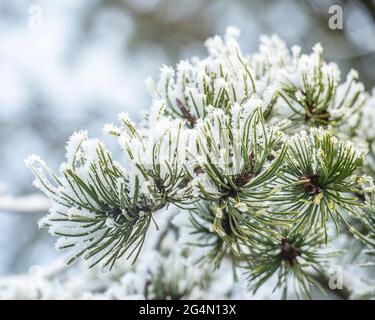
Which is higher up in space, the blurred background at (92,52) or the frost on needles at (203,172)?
the blurred background at (92,52)

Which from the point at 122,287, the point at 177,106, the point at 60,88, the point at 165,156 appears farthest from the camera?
the point at 60,88

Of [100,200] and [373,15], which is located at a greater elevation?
[373,15]

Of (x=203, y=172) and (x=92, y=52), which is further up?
(x=92, y=52)

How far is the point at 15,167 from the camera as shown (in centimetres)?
277

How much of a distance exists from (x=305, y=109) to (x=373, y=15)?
1.34m

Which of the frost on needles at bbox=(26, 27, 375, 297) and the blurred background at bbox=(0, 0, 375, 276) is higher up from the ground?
the blurred background at bbox=(0, 0, 375, 276)

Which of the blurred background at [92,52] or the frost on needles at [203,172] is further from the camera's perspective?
the blurred background at [92,52]

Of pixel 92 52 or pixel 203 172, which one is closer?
pixel 203 172

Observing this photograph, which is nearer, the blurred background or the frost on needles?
the frost on needles
